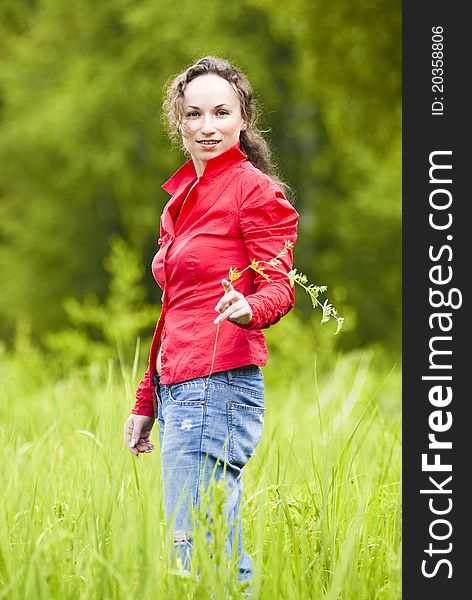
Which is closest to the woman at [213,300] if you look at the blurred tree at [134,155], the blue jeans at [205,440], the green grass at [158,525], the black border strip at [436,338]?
the blue jeans at [205,440]

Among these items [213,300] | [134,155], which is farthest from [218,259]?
[134,155]

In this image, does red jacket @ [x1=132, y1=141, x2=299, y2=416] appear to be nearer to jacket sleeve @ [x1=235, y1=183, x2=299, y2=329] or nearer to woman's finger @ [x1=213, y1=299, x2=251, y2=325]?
jacket sleeve @ [x1=235, y1=183, x2=299, y2=329]

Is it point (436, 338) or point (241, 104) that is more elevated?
point (241, 104)

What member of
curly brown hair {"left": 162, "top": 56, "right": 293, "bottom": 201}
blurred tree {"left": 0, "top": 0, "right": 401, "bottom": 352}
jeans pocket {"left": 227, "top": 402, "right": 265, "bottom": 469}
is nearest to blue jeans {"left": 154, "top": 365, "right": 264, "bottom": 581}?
jeans pocket {"left": 227, "top": 402, "right": 265, "bottom": 469}

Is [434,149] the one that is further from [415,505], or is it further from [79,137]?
[79,137]

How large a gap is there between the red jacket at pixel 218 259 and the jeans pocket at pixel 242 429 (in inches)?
4.2

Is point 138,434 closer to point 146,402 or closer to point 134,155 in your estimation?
point 146,402

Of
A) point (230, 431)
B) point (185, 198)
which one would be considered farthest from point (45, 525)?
point (185, 198)

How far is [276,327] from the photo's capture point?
1040 cm

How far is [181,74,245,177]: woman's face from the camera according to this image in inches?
103

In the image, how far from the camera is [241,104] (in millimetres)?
2699

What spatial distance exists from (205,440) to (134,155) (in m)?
15.8

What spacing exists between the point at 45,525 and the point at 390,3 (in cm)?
936

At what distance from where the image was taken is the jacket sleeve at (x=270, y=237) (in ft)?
7.85
